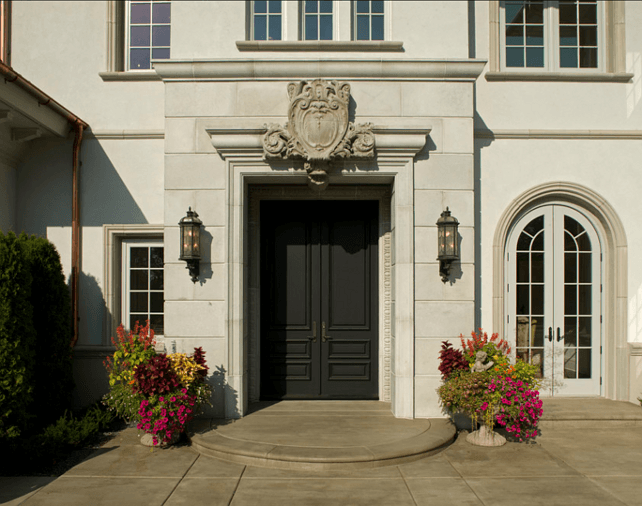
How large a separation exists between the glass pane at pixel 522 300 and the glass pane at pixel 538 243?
593 millimetres

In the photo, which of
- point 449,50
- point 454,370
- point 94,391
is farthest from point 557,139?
point 94,391

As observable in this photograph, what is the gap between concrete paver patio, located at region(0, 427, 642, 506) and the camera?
4.53 meters

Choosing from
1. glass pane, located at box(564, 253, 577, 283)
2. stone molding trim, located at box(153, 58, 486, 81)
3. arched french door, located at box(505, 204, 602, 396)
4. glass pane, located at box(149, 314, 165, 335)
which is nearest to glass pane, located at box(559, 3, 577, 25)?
stone molding trim, located at box(153, 58, 486, 81)

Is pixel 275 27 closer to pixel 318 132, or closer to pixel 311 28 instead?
pixel 311 28

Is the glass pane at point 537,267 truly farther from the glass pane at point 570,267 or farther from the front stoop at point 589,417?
the front stoop at point 589,417

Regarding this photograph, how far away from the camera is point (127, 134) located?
7449 mm

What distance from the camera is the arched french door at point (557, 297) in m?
7.45

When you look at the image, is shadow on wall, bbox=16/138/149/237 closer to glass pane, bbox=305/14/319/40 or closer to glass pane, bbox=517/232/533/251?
glass pane, bbox=305/14/319/40

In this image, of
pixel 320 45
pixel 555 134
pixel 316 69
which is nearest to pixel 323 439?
pixel 316 69

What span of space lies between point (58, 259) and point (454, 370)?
5.44 metres

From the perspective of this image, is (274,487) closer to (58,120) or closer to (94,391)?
(94,391)

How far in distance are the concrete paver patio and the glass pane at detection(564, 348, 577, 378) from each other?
5.58 feet

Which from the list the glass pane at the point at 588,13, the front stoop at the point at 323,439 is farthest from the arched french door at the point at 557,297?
the glass pane at the point at 588,13

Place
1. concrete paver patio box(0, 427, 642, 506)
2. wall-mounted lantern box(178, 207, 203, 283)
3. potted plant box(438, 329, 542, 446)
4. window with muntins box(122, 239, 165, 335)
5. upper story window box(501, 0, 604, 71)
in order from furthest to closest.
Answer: upper story window box(501, 0, 604, 71) → window with muntins box(122, 239, 165, 335) → wall-mounted lantern box(178, 207, 203, 283) → potted plant box(438, 329, 542, 446) → concrete paver patio box(0, 427, 642, 506)
